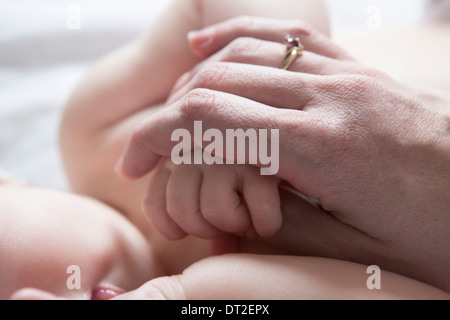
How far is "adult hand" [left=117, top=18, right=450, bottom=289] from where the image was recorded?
558 millimetres

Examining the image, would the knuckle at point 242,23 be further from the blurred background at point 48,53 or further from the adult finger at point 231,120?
the blurred background at point 48,53

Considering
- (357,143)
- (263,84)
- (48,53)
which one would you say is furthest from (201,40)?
(48,53)

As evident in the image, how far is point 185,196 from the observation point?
2.06ft

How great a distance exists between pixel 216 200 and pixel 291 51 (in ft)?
0.77

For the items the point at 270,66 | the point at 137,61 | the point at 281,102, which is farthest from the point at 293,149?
the point at 137,61

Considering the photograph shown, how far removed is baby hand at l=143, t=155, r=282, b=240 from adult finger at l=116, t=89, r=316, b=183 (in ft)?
0.14

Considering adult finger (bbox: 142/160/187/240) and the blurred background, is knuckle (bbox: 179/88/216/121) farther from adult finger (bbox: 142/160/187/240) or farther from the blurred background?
the blurred background

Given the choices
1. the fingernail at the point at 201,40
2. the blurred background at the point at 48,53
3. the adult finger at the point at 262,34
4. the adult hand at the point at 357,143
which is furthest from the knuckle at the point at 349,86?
the blurred background at the point at 48,53

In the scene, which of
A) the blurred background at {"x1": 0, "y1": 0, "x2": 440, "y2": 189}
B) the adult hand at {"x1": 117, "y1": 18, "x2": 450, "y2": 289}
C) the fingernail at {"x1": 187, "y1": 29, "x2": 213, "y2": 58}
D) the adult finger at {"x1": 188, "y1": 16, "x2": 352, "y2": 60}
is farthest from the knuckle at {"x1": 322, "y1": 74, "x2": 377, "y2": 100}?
the blurred background at {"x1": 0, "y1": 0, "x2": 440, "y2": 189}

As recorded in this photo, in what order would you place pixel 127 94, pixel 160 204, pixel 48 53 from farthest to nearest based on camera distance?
pixel 48 53 → pixel 127 94 → pixel 160 204

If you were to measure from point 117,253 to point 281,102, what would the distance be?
0.34 meters

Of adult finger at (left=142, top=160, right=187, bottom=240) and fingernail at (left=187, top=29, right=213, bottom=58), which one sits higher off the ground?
fingernail at (left=187, top=29, right=213, bottom=58)

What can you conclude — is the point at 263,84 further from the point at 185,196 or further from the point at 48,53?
the point at 48,53

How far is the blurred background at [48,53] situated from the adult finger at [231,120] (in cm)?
67
